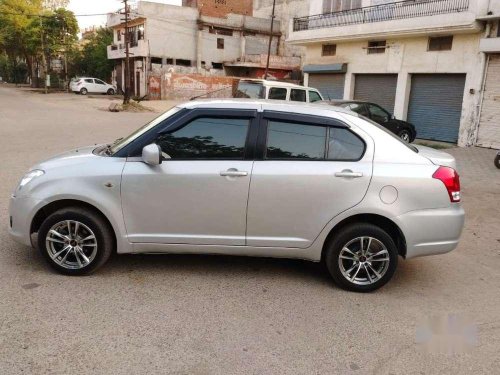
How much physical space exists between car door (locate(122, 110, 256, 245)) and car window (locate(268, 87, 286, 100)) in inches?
360

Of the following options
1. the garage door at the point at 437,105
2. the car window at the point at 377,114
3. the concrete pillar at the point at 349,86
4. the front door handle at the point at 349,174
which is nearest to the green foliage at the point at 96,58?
the concrete pillar at the point at 349,86

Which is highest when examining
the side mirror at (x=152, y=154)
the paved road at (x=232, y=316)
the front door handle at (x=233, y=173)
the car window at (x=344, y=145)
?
the car window at (x=344, y=145)

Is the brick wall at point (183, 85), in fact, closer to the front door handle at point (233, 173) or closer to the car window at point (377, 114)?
the car window at point (377, 114)

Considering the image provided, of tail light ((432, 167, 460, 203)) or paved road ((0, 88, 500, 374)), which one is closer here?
paved road ((0, 88, 500, 374))

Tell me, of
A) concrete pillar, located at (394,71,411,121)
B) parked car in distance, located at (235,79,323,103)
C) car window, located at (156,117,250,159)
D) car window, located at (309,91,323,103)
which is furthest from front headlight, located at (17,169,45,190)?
concrete pillar, located at (394,71,411,121)

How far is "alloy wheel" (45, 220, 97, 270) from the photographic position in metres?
4.13

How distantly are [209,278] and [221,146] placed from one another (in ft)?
4.07

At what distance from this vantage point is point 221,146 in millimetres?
4156

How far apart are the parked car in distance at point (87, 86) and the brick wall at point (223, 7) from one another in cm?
1148

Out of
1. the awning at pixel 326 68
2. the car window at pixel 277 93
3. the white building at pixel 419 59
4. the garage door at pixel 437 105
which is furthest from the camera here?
the awning at pixel 326 68

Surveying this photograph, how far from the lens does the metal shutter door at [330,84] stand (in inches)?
881

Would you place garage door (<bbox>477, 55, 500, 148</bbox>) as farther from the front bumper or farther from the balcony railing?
the front bumper

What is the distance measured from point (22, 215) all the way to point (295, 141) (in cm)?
256

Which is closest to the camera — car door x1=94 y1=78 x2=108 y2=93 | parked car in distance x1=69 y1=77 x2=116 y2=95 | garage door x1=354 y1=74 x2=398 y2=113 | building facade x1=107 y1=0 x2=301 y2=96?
garage door x1=354 y1=74 x2=398 y2=113
